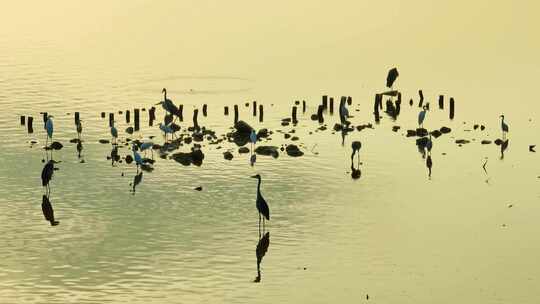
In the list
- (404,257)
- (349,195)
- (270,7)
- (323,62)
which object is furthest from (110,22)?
(404,257)

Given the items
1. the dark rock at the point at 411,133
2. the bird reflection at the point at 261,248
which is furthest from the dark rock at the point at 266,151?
the bird reflection at the point at 261,248

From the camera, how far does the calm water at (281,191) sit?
36.0 metres

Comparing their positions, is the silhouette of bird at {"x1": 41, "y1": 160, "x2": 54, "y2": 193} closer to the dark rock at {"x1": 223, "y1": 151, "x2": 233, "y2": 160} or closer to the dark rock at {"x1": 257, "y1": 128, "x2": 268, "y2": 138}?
the dark rock at {"x1": 223, "y1": 151, "x2": 233, "y2": 160}

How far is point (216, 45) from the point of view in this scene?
97.2 meters

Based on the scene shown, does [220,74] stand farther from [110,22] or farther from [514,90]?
[110,22]

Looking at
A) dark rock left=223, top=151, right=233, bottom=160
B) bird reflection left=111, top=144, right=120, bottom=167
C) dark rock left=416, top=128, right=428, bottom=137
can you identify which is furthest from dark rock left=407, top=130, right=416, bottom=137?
bird reflection left=111, top=144, right=120, bottom=167

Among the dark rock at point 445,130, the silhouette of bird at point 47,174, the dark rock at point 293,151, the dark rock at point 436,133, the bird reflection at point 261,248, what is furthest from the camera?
the dark rock at point 445,130

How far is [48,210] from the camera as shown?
146 ft

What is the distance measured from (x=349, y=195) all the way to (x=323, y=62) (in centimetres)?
4197

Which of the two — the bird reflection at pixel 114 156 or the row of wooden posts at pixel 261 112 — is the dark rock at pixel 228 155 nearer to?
the bird reflection at pixel 114 156

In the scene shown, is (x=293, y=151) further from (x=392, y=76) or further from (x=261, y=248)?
(x=392, y=76)

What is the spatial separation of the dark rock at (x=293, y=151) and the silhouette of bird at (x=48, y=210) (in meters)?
11.7

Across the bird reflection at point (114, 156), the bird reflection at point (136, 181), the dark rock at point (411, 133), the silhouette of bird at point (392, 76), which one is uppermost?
the silhouette of bird at point (392, 76)

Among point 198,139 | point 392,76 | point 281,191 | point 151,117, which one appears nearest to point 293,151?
point 198,139
